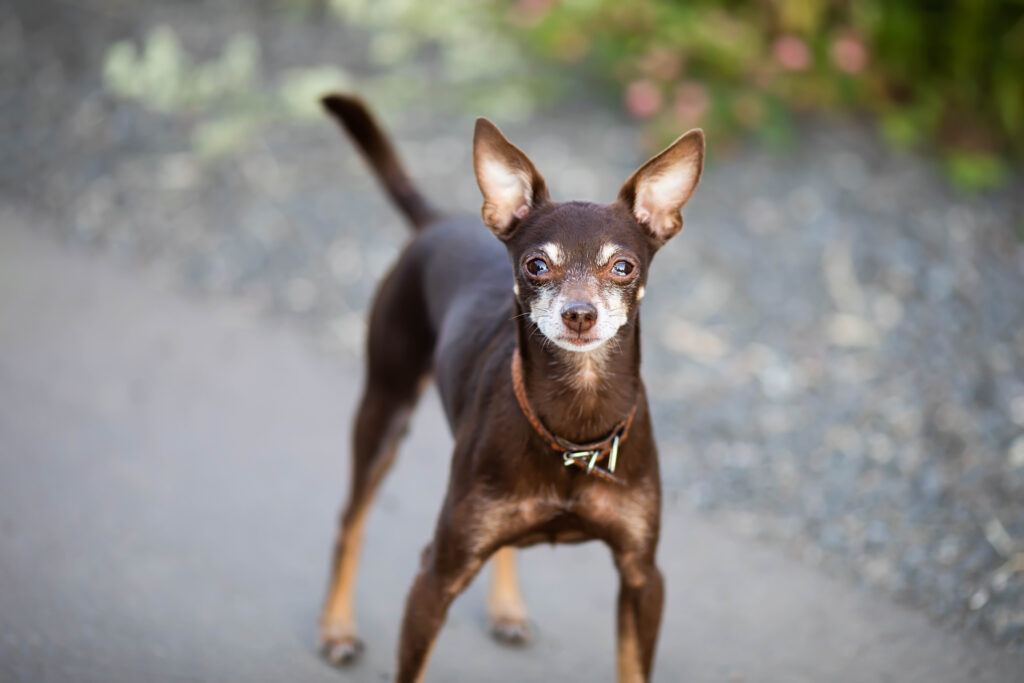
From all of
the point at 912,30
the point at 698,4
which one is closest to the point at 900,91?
the point at 912,30

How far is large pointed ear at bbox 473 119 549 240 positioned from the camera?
9.91 feet

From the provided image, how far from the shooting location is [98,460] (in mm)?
4984

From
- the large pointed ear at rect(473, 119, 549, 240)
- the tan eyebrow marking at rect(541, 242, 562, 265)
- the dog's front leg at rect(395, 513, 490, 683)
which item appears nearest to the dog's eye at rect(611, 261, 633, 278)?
the tan eyebrow marking at rect(541, 242, 562, 265)

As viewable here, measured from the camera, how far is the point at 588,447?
117 inches

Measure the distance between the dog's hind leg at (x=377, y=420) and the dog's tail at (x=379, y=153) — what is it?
38 cm

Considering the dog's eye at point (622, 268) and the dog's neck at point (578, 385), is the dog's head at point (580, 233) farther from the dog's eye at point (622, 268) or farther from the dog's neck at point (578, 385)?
the dog's neck at point (578, 385)

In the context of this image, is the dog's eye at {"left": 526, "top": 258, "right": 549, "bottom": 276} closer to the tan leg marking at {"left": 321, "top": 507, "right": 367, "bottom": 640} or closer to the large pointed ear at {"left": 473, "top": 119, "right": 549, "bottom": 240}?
the large pointed ear at {"left": 473, "top": 119, "right": 549, "bottom": 240}

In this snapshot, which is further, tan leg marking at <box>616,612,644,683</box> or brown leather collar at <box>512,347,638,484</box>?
tan leg marking at <box>616,612,644,683</box>

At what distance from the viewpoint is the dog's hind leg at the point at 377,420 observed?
3879 mm

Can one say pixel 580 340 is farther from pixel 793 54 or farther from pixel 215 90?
pixel 215 90

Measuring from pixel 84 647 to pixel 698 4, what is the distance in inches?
224

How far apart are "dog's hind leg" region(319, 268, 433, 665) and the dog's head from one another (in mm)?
866

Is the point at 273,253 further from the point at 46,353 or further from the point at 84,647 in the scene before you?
the point at 84,647

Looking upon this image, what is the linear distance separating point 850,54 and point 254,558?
4.65 meters
